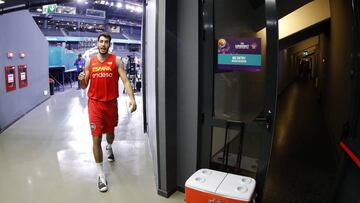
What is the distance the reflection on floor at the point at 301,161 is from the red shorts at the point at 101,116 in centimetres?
185

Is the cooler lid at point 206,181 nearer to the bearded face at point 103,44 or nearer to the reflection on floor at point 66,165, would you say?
the reflection on floor at point 66,165

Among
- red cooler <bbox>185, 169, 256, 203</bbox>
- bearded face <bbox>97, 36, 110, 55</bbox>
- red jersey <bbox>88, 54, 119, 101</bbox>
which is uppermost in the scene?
bearded face <bbox>97, 36, 110, 55</bbox>

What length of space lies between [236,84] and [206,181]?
108cm

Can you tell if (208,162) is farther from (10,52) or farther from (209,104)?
(10,52)

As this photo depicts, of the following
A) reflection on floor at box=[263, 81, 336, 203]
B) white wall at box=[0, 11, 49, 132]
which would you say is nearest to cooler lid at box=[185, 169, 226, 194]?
reflection on floor at box=[263, 81, 336, 203]

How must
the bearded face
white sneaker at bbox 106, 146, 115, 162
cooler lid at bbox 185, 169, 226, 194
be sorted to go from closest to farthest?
cooler lid at bbox 185, 169, 226, 194 < the bearded face < white sneaker at bbox 106, 146, 115, 162

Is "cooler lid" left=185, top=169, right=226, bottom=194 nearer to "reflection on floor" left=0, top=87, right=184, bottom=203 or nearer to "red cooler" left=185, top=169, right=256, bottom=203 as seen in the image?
"red cooler" left=185, top=169, right=256, bottom=203

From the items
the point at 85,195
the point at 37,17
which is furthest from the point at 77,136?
the point at 37,17

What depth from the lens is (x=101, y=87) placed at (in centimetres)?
302

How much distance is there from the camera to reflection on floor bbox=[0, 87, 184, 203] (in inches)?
108

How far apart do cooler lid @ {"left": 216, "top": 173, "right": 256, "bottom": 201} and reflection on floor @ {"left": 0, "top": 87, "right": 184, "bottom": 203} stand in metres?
0.78

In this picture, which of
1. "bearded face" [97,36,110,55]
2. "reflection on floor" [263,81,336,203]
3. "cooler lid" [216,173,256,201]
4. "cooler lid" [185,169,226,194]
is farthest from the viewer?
"bearded face" [97,36,110,55]

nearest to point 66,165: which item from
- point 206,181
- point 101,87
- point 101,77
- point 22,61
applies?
point 101,87

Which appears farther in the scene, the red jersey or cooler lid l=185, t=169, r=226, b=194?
the red jersey
